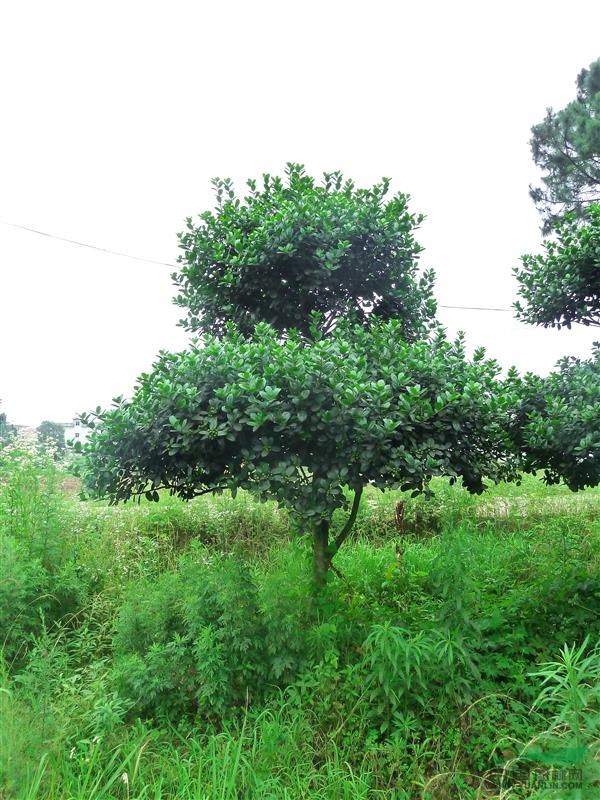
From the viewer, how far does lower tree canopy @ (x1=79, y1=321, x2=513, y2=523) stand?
3.00m

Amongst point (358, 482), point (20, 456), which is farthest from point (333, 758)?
point (20, 456)

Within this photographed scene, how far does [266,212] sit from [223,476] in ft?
6.54

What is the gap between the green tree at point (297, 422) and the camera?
9.84ft

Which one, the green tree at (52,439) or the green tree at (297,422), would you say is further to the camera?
the green tree at (52,439)

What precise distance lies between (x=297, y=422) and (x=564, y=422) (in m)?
1.69

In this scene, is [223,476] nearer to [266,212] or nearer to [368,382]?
[368,382]

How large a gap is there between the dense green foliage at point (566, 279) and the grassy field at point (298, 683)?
1938 millimetres

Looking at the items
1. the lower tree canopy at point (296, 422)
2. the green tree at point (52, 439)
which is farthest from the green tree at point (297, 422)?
the green tree at point (52, 439)

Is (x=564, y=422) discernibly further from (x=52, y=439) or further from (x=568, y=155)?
(x=568, y=155)

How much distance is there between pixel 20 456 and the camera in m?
5.35

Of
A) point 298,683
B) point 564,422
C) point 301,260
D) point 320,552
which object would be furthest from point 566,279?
point 298,683

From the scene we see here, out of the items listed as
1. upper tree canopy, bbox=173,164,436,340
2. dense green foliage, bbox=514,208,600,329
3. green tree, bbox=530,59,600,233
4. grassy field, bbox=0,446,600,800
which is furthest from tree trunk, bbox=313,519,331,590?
green tree, bbox=530,59,600,233

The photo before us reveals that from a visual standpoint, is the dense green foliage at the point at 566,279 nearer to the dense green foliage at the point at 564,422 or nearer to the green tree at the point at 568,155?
the dense green foliage at the point at 564,422

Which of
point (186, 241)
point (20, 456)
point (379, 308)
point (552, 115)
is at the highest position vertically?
point (552, 115)
